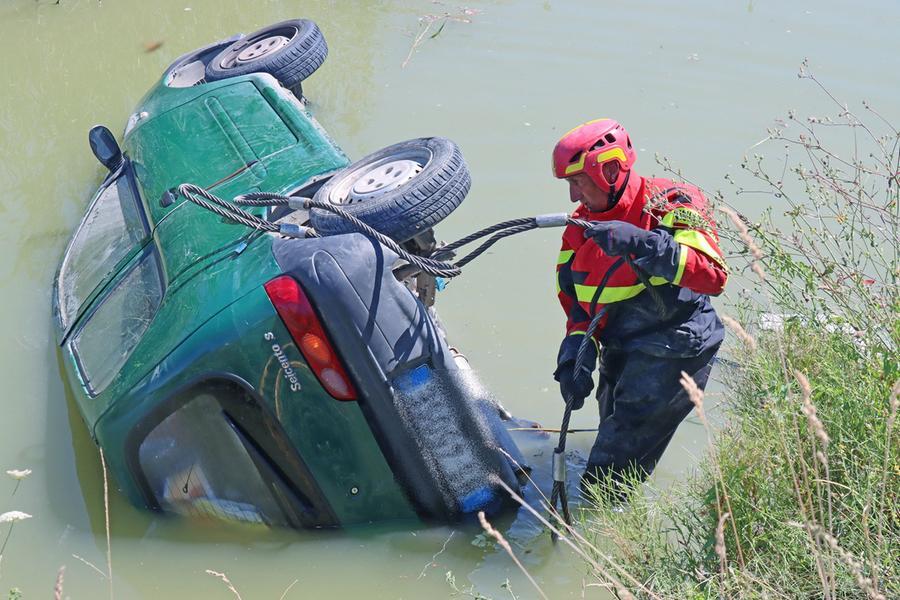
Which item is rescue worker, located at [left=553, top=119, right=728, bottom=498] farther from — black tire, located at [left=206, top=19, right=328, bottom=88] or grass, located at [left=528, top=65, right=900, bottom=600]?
Result: black tire, located at [left=206, top=19, right=328, bottom=88]

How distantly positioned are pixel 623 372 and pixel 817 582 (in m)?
1.56

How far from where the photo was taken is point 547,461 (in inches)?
218

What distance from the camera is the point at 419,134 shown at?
8828 mm

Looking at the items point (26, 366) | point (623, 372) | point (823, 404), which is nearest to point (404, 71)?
point (26, 366)

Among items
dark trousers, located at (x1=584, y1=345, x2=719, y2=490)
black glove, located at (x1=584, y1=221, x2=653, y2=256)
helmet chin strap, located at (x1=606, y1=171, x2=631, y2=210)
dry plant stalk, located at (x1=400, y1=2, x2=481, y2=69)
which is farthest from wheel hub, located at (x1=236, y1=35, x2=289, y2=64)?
black glove, located at (x1=584, y1=221, x2=653, y2=256)

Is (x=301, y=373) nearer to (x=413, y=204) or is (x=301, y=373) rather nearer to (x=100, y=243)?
(x=413, y=204)

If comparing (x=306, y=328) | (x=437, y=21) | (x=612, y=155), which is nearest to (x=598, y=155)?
(x=612, y=155)

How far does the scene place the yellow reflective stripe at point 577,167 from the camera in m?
4.45

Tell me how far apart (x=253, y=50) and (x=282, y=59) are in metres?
0.48

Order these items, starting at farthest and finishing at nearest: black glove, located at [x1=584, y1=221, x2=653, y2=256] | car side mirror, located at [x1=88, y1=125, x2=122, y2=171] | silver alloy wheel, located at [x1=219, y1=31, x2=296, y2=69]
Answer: silver alloy wheel, located at [x1=219, y1=31, x2=296, y2=69], car side mirror, located at [x1=88, y1=125, x2=122, y2=171], black glove, located at [x1=584, y1=221, x2=653, y2=256]

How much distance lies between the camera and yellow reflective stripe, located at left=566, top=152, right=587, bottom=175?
4449 mm

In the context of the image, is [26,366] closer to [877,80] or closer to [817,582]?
[817,582]

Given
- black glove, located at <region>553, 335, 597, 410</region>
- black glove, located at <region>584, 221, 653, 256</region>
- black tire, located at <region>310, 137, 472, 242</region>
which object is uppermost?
black tire, located at <region>310, 137, 472, 242</region>

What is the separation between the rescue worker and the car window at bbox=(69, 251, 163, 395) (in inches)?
77.6
